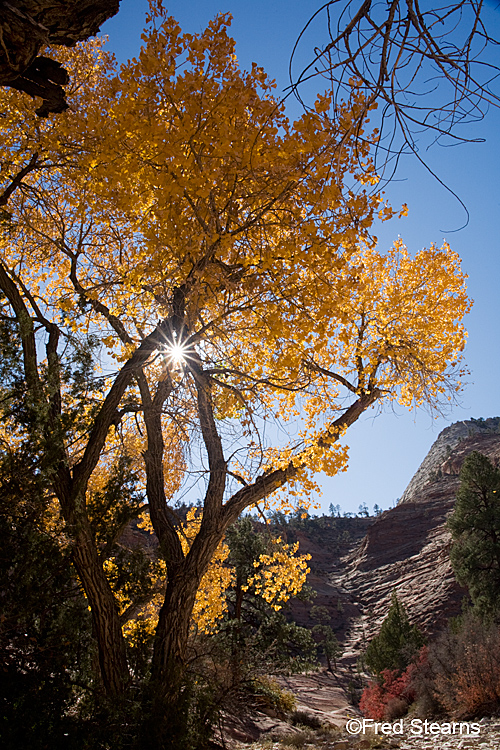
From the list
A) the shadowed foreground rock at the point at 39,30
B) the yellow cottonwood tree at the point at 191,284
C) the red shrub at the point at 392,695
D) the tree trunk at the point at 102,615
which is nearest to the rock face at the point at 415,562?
Result: the red shrub at the point at 392,695

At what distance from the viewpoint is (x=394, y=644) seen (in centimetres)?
2072

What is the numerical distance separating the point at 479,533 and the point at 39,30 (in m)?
26.5

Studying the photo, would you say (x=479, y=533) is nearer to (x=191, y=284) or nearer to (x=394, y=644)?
(x=394, y=644)

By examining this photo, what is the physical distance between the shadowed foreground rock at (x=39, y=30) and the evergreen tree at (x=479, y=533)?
24.3 m

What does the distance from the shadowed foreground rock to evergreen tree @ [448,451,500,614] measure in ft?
79.7

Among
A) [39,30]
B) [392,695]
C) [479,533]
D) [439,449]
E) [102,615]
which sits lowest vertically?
[392,695]

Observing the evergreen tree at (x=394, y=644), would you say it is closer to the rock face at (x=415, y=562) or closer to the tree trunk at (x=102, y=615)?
the rock face at (x=415, y=562)

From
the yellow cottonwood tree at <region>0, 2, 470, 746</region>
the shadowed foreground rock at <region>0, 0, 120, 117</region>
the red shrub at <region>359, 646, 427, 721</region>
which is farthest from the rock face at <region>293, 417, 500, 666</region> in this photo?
the shadowed foreground rock at <region>0, 0, 120, 117</region>

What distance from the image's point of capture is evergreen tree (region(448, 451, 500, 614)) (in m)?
20.5

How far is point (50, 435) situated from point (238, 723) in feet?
30.6

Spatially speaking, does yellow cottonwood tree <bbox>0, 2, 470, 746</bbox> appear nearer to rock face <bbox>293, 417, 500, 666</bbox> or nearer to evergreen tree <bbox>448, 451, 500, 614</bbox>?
evergreen tree <bbox>448, 451, 500, 614</bbox>

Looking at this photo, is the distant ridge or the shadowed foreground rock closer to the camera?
the shadowed foreground rock

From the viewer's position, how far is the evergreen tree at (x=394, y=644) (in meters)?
19.7

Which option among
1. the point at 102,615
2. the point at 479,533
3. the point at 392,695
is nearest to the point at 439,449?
the point at 479,533
